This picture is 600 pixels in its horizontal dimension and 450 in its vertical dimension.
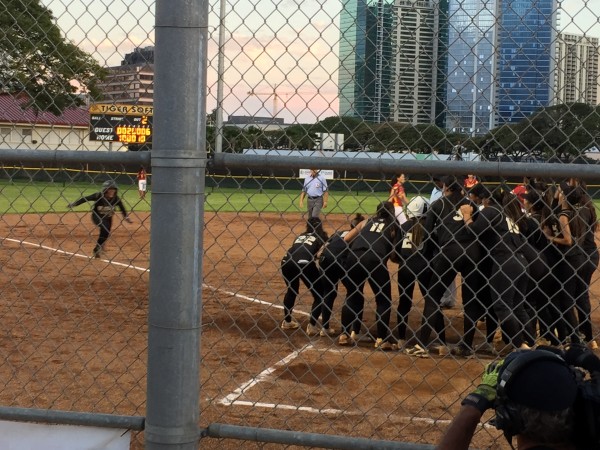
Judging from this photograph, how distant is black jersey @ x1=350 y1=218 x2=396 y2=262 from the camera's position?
8836 millimetres

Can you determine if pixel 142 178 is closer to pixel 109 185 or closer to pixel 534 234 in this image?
pixel 109 185

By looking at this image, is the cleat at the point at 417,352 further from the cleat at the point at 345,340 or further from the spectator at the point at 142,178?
the spectator at the point at 142,178

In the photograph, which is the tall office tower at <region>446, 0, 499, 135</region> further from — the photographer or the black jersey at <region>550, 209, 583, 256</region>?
the black jersey at <region>550, 209, 583, 256</region>

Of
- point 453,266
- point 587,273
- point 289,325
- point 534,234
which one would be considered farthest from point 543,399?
point 289,325

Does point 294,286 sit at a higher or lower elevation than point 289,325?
higher

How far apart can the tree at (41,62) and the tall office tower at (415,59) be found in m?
1.42

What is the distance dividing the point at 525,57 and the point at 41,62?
227 cm

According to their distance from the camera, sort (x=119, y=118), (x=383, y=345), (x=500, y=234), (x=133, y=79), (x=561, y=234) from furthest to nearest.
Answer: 1. (x=383, y=345)
2. (x=561, y=234)
3. (x=500, y=234)
4. (x=119, y=118)
5. (x=133, y=79)

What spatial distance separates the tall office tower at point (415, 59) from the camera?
12.3ft

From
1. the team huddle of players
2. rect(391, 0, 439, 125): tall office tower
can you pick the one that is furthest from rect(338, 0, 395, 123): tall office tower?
the team huddle of players

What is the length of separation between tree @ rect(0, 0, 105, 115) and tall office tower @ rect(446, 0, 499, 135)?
65.0 inches

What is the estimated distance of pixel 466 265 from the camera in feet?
30.8

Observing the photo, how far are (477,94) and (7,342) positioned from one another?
7626 millimetres

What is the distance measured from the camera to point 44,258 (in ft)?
56.2
